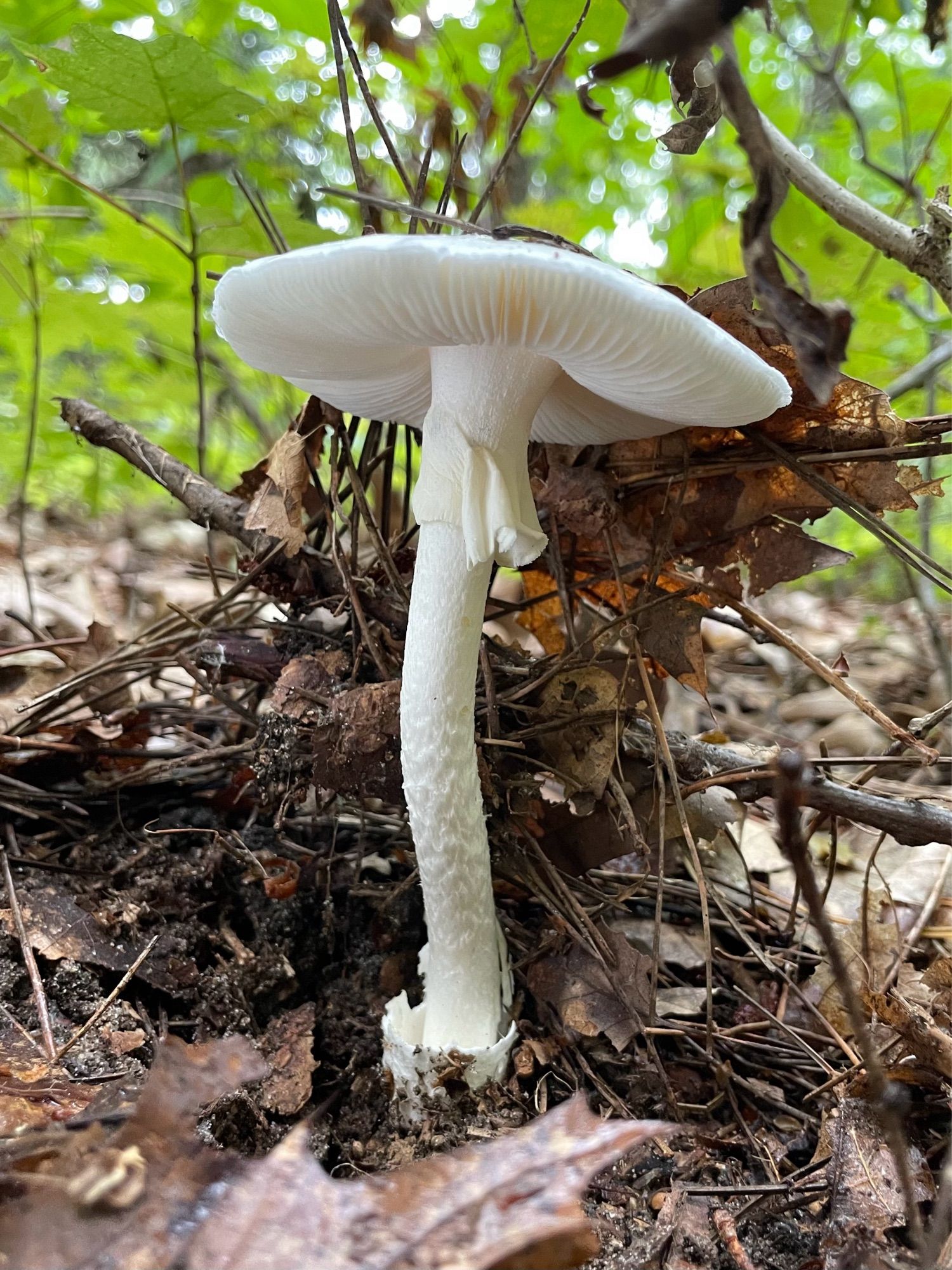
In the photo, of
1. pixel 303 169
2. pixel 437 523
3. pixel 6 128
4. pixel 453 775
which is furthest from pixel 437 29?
pixel 453 775


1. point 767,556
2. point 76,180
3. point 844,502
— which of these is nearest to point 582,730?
point 767,556

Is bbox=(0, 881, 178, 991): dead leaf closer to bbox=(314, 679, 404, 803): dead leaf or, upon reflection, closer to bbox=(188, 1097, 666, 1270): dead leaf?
bbox=(314, 679, 404, 803): dead leaf

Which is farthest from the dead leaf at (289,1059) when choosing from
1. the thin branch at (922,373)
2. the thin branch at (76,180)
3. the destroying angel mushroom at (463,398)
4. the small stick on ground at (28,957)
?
the thin branch at (922,373)

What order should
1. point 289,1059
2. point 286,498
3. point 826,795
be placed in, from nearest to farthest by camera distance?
point 289,1059
point 826,795
point 286,498

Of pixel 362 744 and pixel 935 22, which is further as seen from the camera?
pixel 362 744

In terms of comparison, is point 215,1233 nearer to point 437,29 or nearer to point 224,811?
point 224,811

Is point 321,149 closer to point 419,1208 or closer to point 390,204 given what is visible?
point 390,204

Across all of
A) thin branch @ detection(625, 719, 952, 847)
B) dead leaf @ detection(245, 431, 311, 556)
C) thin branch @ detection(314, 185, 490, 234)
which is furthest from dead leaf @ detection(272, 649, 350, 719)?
thin branch @ detection(314, 185, 490, 234)

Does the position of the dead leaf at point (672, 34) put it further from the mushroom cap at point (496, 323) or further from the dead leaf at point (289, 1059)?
the dead leaf at point (289, 1059)
